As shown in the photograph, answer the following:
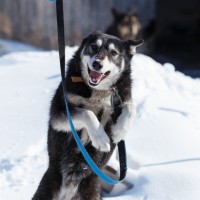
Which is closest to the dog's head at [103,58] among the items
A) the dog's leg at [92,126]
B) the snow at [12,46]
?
the dog's leg at [92,126]

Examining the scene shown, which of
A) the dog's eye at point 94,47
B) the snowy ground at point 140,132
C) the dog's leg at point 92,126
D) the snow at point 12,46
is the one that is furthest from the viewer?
the snow at point 12,46

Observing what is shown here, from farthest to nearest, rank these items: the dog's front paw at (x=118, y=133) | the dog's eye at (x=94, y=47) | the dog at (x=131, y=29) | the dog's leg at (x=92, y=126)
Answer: the dog at (x=131, y=29)
the dog's eye at (x=94, y=47)
the dog's front paw at (x=118, y=133)
the dog's leg at (x=92, y=126)

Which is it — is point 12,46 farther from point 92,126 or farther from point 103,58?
point 92,126

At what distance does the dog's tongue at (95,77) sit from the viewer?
3.37 meters

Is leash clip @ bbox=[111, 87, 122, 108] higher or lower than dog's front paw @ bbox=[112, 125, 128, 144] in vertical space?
higher

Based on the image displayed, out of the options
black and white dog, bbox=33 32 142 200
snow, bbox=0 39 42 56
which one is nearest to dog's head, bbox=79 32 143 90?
black and white dog, bbox=33 32 142 200

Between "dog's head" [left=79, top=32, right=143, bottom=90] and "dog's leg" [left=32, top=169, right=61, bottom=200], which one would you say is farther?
"dog's leg" [left=32, top=169, right=61, bottom=200]

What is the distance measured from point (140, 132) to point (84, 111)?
67.5 inches

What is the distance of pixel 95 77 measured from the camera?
11.1 ft

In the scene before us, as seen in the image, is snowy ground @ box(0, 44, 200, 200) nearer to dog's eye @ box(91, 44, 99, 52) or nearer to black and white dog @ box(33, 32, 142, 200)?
black and white dog @ box(33, 32, 142, 200)

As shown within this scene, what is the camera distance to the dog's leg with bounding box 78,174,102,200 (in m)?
3.57

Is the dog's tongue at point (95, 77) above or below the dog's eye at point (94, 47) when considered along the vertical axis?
below

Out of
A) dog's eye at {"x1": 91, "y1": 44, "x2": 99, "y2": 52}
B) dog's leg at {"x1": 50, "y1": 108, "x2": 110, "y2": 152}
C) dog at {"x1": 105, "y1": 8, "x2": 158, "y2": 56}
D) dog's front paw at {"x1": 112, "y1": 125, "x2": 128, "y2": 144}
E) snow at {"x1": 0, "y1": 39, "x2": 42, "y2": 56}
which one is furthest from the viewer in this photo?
snow at {"x1": 0, "y1": 39, "x2": 42, "y2": 56}

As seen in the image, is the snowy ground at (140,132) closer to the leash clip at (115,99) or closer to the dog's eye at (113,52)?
the leash clip at (115,99)
